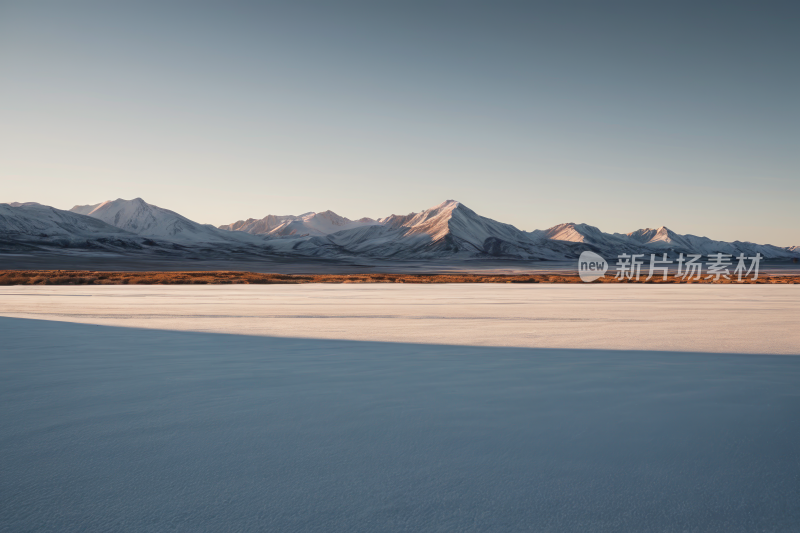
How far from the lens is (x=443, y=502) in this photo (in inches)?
105

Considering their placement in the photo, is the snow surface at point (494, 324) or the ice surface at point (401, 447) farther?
the snow surface at point (494, 324)

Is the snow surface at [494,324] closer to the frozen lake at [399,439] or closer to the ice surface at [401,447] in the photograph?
the frozen lake at [399,439]

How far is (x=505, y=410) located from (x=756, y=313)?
40.9 ft

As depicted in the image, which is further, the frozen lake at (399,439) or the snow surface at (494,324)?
the snow surface at (494,324)

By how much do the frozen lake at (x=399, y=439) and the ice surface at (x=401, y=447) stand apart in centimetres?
2

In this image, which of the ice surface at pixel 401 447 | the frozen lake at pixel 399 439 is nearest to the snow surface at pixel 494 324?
the frozen lake at pixel 399 439

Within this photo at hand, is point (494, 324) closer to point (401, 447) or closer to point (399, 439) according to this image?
point (399, 439)

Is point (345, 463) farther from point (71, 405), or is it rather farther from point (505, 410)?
point (71, 405)

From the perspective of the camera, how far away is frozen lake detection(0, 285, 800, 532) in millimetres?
2568

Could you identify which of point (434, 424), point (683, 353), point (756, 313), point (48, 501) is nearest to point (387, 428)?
point (434, 424)

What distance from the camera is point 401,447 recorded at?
339 centimetres

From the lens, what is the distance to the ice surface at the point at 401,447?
255 cm

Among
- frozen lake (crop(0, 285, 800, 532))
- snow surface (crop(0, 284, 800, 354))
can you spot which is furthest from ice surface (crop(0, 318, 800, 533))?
snow surface (crop(0, 284, 800, 354))

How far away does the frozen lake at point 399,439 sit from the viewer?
257 centimetres
